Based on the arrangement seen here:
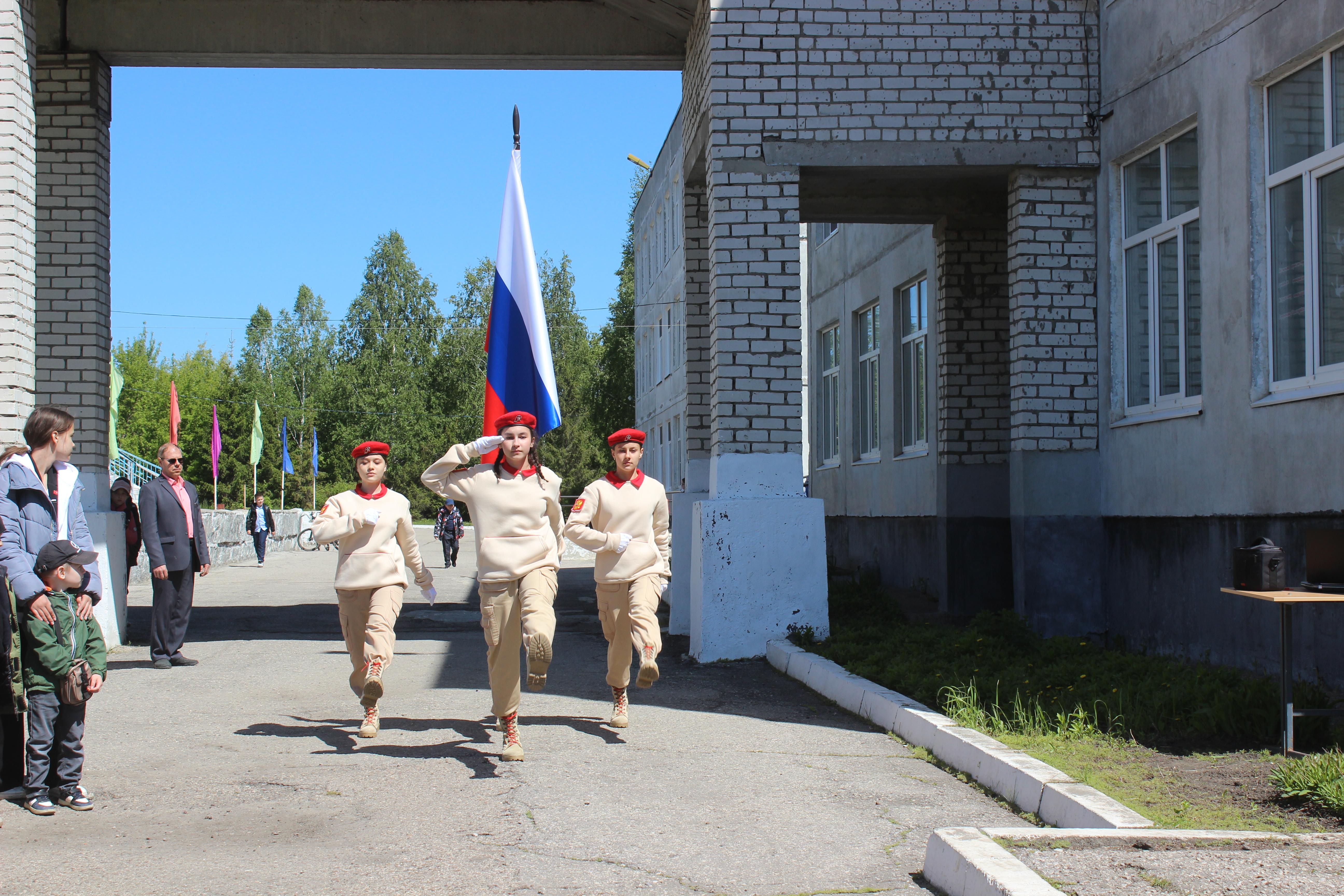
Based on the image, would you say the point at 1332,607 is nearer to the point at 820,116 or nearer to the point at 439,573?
the point at 820,116

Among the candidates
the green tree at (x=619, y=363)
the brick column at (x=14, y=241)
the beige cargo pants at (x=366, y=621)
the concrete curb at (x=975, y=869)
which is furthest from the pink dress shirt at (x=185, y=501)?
the green tree at (x=619, y=363)

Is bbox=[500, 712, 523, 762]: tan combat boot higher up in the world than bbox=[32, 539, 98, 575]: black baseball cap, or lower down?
lower down

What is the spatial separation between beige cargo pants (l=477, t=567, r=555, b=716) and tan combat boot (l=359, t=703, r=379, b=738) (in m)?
0.92

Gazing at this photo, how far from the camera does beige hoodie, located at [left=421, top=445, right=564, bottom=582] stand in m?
6.98

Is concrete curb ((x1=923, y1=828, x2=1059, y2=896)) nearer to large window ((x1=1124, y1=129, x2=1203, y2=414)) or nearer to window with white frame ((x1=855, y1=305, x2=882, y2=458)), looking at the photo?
large window ((x1=1124, y1=129, x2=1203, y2=414))

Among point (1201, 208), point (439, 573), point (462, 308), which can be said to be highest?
point (462, 308)

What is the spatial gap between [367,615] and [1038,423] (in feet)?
21.8

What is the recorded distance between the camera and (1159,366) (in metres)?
10.8

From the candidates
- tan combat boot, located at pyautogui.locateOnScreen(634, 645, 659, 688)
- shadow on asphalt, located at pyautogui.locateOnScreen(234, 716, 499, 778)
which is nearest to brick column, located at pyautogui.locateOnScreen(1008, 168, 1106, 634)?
tan combat boot, located at pyautogui.locateOnScreen(634, 645, 659, 688)

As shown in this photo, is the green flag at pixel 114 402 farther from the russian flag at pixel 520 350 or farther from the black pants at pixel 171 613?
the russian flag at pixel 520 350

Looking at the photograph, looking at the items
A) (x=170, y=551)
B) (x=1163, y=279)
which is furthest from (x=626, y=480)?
(x=1163, y=279)

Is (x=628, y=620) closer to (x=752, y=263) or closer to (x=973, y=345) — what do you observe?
(x=752, y=263)

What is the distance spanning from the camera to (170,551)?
11094 millimetres

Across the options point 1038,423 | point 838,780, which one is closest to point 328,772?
point 838,780
